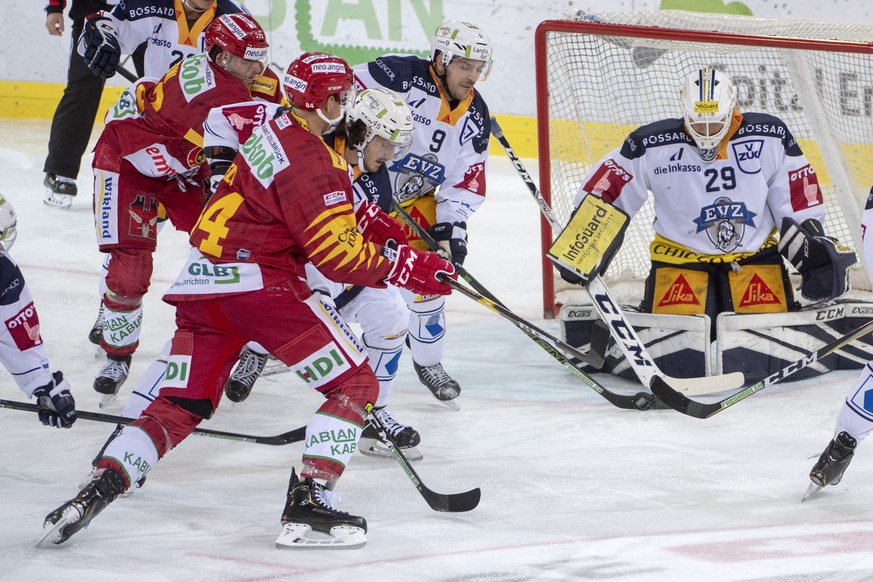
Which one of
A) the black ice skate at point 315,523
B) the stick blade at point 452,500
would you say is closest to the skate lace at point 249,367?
the stick blade at point 452,500

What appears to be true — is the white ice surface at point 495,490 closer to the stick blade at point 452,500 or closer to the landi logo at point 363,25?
the stick blade at point 452,500

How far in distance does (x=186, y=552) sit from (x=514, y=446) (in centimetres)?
114

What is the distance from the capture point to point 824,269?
406 centimetres

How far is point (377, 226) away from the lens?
3.24 metres

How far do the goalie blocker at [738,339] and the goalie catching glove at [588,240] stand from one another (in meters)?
0.28

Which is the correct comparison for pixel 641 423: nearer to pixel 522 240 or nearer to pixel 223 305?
pixel 223 305

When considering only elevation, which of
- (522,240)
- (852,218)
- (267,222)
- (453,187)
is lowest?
(522,240)

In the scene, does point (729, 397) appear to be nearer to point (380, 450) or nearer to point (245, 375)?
point (380, 450)

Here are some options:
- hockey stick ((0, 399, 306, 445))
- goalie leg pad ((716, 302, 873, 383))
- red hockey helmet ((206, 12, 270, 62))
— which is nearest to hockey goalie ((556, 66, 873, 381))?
goalie leg pad ((716, 302, 873, 383))

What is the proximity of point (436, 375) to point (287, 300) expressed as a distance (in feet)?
4.33

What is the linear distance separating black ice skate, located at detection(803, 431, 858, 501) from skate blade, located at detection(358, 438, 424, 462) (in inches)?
40.5

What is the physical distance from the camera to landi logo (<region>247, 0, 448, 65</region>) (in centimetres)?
735

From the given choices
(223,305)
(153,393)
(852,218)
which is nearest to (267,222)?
(223,305)

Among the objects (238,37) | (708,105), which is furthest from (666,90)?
(238,37)
